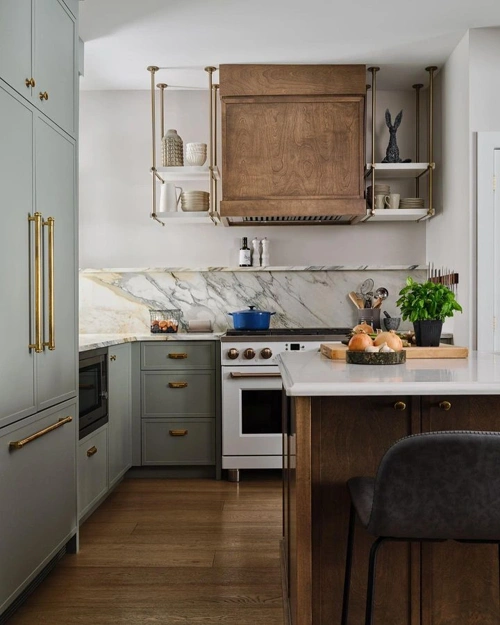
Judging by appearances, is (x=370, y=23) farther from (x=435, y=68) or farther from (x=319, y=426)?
(x=319, y=426)

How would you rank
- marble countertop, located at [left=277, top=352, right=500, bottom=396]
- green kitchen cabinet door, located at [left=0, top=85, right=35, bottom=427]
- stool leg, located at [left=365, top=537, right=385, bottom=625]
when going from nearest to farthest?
stool leg, located at [left=365, top=537, right=385, bottom=625]
marble countertop, located at [left=277, top=352, right=500, bottom=396]
green kitchen cabinet door, located at [left=0, top=85, right=35, bottom=427]

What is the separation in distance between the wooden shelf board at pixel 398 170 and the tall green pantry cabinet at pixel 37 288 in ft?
7.34

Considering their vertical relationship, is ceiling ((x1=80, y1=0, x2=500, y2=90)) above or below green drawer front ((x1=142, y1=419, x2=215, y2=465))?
above

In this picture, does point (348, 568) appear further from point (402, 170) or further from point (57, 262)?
point (402, 170)

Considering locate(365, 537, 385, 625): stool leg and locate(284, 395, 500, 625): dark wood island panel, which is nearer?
locate(365, 537, 385, 625): stool leg

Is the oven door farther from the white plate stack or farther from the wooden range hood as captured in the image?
the white plate stack

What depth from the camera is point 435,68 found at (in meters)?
4.48

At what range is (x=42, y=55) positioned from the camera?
2.63 meters

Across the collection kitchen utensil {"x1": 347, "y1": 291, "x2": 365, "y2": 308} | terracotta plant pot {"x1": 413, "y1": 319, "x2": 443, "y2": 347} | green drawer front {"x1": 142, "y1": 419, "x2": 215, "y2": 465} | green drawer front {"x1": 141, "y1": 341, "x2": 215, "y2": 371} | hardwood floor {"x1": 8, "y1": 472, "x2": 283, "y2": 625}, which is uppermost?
kitchen utensil {"x1": 347, "y1": 291, "x2": 365, "y2": 308}

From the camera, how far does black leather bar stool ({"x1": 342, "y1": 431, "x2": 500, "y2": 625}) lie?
4.88 feet

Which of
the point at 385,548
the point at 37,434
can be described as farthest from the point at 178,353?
the point at 385,548

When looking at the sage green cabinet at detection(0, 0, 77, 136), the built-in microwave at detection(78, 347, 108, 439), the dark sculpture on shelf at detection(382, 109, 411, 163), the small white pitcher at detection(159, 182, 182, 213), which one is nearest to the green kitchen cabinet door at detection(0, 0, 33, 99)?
the sage green cabinet at detection(0, 0, 77, 136)

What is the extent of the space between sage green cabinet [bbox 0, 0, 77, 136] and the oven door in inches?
75.9

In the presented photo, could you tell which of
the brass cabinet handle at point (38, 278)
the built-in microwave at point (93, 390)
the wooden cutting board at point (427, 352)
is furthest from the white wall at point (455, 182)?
the brass cabinet handle at point (38, 278)
